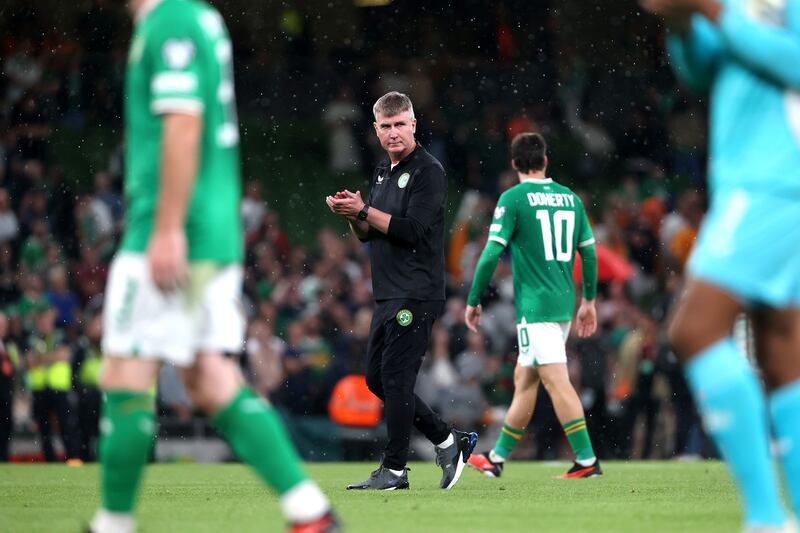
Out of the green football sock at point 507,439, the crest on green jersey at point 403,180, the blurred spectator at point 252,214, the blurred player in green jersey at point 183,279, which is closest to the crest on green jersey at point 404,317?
the crest on green jersey at point 403,180

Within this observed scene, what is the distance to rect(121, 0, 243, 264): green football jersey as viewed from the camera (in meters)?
4.54

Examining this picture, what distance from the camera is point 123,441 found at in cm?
462

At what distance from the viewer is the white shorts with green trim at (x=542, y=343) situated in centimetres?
960

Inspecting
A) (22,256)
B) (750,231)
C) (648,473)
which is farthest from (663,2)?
(22,256)

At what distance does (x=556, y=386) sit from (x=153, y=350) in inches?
213

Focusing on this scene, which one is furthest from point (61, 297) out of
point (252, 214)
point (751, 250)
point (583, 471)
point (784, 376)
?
point (751, 250)

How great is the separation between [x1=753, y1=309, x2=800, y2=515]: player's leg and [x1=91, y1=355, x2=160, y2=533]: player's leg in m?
1.92

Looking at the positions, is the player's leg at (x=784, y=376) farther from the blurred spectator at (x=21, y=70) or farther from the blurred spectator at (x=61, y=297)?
the blurred spectator at (x=21, y=70)

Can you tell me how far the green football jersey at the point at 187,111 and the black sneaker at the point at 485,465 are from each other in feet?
18.5

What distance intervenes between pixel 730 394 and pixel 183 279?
1.68 metres

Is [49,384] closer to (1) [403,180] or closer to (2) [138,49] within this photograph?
(1) [403,180]

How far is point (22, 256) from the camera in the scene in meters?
17.3

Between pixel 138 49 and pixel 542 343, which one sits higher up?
pixel 138 49

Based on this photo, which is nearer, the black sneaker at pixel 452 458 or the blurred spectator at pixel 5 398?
the black sneaker at pixel 452 458
